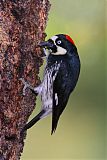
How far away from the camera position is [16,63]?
12.9 feet

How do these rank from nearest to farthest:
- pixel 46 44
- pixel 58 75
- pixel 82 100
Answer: pixel 46 44 → pixel 58 75 → pixel 82 100

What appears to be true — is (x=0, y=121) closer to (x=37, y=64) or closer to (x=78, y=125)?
(x=37, y=64)

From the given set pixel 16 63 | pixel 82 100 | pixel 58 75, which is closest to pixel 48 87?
pixel 58 75

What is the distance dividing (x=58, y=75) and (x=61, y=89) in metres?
0.12

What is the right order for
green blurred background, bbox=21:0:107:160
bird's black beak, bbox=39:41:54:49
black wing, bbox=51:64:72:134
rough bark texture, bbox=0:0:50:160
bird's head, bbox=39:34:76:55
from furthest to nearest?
green blurred background, bbox=21:0:107:160, bird's head, bbox=39:34:76:55, black wing, bbox=51:64:72:134, bird's black beak, bbox=39:41:54:49, rough bark texture, bbox=0:0:50:160

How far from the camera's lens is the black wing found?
14.2ft

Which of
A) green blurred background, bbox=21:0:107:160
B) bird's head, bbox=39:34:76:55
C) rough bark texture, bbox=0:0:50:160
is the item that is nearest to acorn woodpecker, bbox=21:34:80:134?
bird's head, bbox=39:34:76:55

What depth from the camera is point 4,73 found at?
12.7 feet

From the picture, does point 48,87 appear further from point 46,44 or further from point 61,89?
point 46,44

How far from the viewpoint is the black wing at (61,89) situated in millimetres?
4340

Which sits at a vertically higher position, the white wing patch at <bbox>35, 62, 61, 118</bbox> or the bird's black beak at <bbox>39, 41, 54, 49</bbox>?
the bird's black beak at <bbox>39, 41, 54, 49</bbox>

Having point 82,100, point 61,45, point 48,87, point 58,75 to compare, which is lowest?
point 82,100

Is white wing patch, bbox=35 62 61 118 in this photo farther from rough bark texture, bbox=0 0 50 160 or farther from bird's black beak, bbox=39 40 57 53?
rough bark texture, bbox=0 0 50 160

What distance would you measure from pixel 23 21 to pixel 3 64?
38 cm
